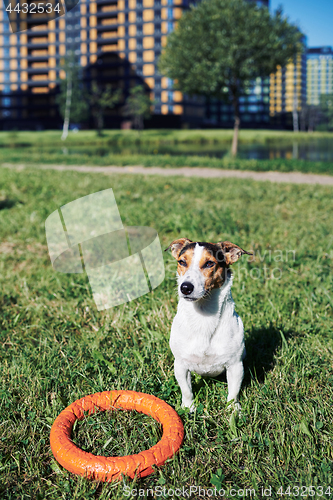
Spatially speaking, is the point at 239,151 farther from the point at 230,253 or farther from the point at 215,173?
the point at 230,253

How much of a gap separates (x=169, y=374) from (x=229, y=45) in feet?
61.4

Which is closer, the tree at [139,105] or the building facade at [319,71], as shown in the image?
the tree at [139,105]

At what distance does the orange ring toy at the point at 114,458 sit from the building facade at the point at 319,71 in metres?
189

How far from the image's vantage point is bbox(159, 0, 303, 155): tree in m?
18.5

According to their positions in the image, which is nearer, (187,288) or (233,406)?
(187,288)

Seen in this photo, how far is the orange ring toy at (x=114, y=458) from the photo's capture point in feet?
6.66

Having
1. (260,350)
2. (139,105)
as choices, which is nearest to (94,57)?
(139,105)

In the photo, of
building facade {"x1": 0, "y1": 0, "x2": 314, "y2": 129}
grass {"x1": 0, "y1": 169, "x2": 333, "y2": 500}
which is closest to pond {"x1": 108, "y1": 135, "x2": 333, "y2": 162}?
grass {"x1": 0, "y1": 169, "x2": 333, "y2": 500}

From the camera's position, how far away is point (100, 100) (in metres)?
61.1

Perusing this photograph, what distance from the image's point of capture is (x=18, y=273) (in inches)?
192

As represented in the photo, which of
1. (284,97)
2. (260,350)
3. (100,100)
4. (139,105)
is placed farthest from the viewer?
(284,97)

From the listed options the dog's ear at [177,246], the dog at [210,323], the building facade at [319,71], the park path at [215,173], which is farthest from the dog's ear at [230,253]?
the building facade at [319,71]

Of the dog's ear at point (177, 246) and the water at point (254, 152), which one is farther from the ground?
the water at point (254, 152)

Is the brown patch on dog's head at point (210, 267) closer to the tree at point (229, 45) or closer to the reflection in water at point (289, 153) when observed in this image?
the tree at point (229, 45)
